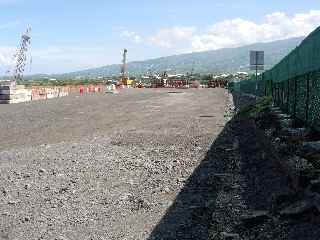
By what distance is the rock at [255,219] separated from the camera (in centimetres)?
760

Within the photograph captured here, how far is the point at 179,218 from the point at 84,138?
12.1 m

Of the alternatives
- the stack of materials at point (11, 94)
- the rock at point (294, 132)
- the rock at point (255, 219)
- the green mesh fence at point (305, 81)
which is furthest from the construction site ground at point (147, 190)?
the stack of materials at point (11, 94)

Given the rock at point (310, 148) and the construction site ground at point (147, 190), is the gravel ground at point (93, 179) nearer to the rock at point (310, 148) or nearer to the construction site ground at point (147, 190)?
the construction site ground at point (147, 190)

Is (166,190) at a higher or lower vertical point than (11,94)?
lower

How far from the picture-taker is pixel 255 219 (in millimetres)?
7676

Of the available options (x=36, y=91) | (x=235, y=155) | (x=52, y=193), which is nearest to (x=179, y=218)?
(x=52, y=193)

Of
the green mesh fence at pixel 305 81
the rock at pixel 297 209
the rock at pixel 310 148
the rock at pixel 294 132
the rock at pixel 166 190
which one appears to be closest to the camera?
the rock at pixel 297 209

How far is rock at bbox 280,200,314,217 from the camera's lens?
268 inches

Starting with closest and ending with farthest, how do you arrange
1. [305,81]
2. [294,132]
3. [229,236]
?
[229,236], [294,132], [305,81]

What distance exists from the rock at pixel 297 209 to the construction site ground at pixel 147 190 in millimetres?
19

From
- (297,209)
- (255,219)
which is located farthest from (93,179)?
(297,209)

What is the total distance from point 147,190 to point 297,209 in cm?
440

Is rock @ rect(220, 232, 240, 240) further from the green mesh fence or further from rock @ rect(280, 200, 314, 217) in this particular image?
the green mesh fence

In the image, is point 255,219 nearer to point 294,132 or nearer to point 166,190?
point 166,190
